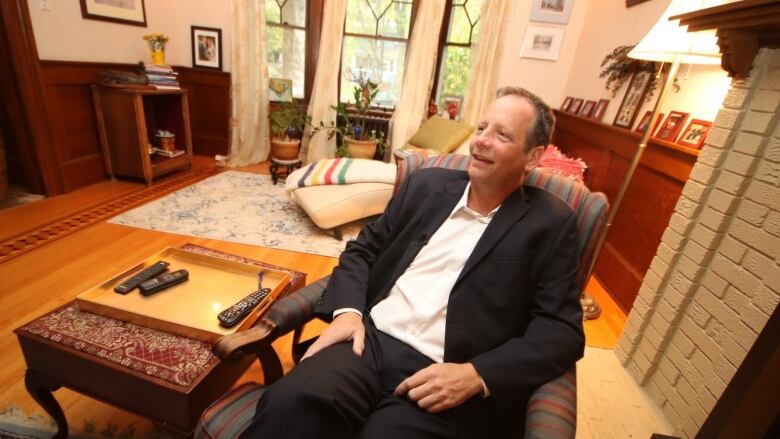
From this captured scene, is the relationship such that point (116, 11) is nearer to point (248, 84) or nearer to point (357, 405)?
point (248, 84)

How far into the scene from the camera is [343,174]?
2789 mm

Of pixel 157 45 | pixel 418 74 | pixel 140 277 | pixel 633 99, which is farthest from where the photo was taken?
pixel 418 74

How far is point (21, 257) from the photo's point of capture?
208cm

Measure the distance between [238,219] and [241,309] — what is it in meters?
1.93

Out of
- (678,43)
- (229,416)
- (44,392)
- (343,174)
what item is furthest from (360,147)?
(229,416)

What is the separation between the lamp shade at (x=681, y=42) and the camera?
5.04 ft

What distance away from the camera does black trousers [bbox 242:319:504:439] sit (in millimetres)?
782

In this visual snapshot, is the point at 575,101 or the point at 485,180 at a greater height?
the point at 575,101

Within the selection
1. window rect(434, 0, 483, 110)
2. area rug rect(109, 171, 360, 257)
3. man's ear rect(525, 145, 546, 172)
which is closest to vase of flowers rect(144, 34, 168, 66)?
area rug rect(109, 171, 360, 257)

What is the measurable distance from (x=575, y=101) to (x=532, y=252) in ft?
9.74

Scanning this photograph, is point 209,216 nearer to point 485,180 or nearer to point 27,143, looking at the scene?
point 27,143

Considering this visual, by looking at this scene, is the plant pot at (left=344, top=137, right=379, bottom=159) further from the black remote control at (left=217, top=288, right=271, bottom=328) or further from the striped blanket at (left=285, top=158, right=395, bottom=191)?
the black remote control at (left=217, top=288, right=271, bottom=328)

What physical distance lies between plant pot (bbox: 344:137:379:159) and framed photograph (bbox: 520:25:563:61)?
178 cm

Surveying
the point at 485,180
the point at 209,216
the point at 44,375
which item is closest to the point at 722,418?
the point at 485,180
